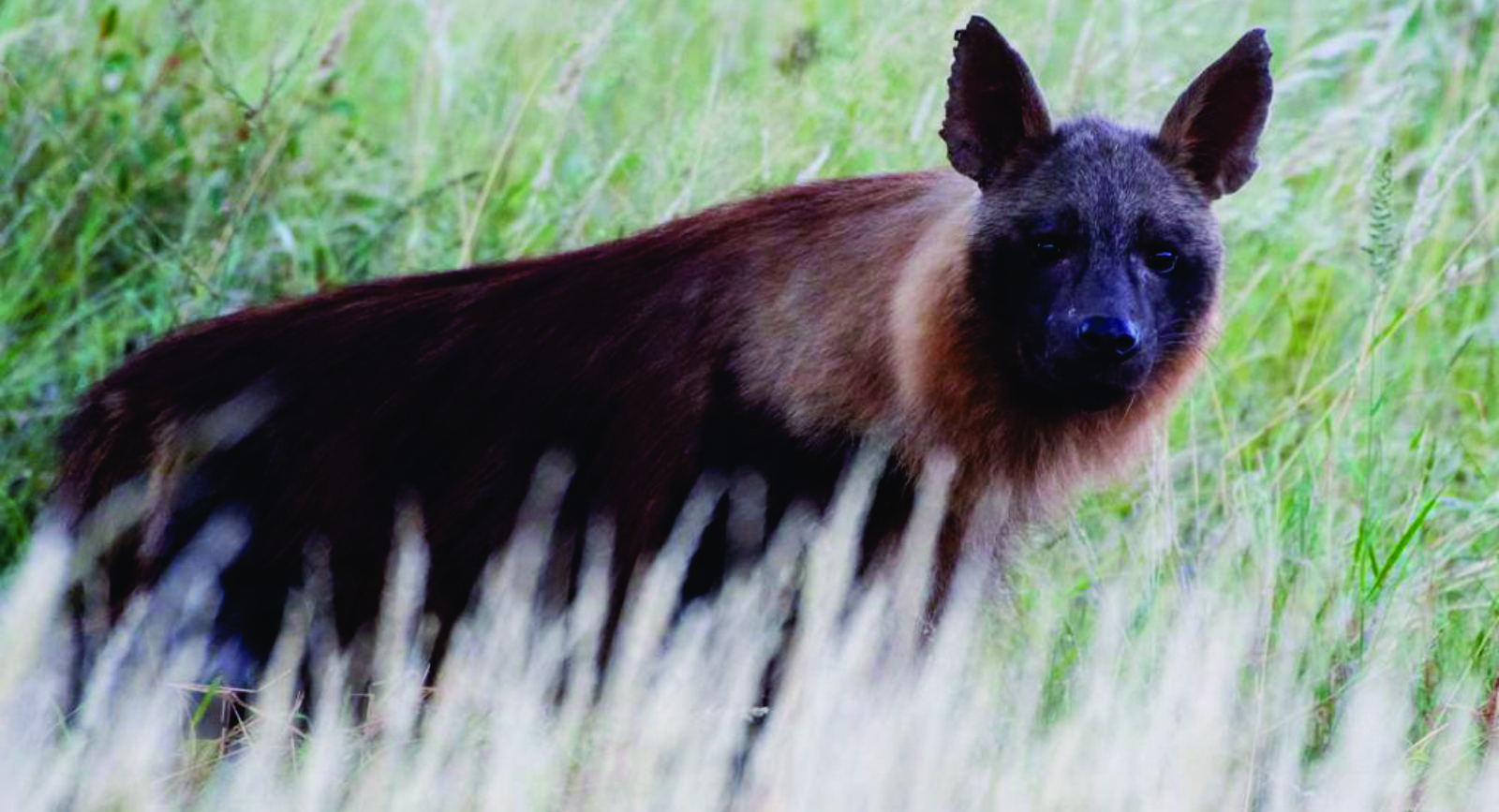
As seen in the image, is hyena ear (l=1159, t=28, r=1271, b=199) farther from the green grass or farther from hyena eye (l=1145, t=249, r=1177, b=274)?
the green grass

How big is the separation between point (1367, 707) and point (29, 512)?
Result: 332 cm

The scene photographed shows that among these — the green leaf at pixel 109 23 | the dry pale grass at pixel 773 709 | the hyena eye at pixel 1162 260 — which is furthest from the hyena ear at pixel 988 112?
the green leaf at pixel 109 23

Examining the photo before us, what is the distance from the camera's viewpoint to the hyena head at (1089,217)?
427 cm

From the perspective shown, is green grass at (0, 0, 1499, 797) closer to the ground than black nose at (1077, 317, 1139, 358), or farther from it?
farther from it

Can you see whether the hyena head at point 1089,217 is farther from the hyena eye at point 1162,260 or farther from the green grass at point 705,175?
the green grass at point 705,175

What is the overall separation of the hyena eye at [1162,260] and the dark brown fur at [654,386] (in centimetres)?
6

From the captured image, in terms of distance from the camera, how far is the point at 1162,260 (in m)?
4.39

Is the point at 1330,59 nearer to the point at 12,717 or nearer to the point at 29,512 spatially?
the point at 29,512

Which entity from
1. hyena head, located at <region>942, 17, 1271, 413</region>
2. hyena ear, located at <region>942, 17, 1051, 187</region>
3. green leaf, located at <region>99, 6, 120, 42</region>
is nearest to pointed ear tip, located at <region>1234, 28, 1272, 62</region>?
hyena head, located at <region>942, 17, 1271, 413</region>

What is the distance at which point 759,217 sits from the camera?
4.63m

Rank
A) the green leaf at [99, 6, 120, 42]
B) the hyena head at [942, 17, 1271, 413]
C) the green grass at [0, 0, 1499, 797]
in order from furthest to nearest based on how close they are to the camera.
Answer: the green leaf at [99, 6, 120, 42] < the green grass at [0, 0, 1499, 797] < the hyena head at [942, 17, 1271, 413]

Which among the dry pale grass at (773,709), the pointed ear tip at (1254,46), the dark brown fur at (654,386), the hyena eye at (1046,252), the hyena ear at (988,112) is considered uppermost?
the pointed ear tip at (1254,46)

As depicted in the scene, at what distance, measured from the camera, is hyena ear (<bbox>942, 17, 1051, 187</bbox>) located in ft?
14.5

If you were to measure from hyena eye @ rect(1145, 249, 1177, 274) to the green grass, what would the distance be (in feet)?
2.48
